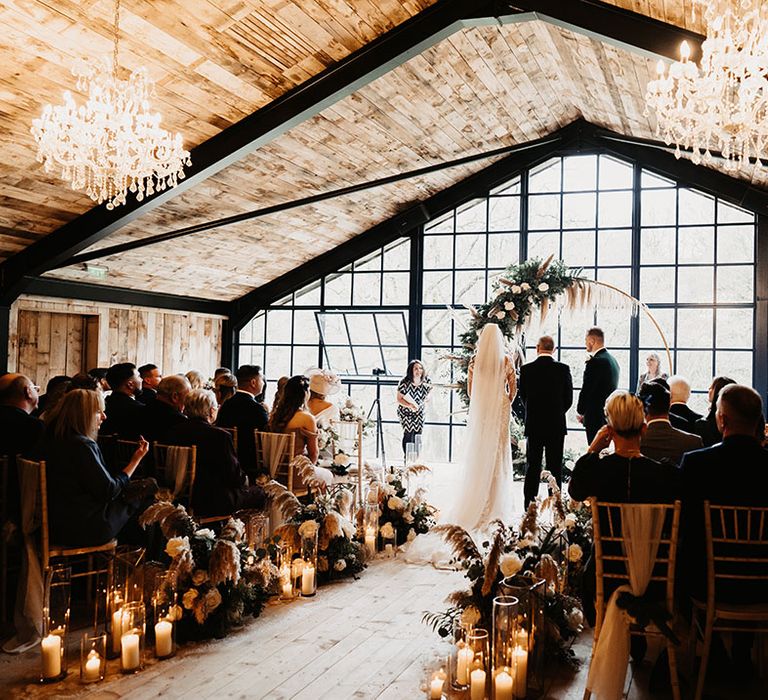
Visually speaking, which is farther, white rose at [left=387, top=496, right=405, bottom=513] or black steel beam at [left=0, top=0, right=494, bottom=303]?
black steel beam at [left=0, top=0, right=494, bottom=303]

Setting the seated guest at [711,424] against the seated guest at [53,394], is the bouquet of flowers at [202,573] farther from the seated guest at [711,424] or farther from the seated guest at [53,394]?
the seated guest at [711,424]

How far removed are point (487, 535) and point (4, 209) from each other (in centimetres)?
533

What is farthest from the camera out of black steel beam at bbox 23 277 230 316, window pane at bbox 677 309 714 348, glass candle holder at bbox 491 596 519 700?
window pane at bbox 677 309 714 348

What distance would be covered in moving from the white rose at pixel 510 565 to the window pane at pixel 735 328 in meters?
7.38

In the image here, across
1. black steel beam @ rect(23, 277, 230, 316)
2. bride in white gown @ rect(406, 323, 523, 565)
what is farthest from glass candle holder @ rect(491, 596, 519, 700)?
black steel beam @ rect(23, 277, 230, 316)

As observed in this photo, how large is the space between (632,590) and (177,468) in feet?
8.32

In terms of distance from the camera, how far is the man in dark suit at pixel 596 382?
258 inches

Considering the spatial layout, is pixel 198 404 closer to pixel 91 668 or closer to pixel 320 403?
pixel 91 668

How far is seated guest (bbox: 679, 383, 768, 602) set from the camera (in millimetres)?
2836

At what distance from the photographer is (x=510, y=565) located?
3.15 m

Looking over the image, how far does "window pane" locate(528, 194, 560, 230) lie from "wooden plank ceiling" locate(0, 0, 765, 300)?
968 millimetres

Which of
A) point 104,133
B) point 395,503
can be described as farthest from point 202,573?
point 104,133

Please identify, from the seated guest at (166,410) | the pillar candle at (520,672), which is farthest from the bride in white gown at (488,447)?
the pillar candle at (520,672)

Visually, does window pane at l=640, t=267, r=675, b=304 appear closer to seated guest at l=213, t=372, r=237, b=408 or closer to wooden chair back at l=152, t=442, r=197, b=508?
seated guest at l=213, t=372, r=237, b=408
